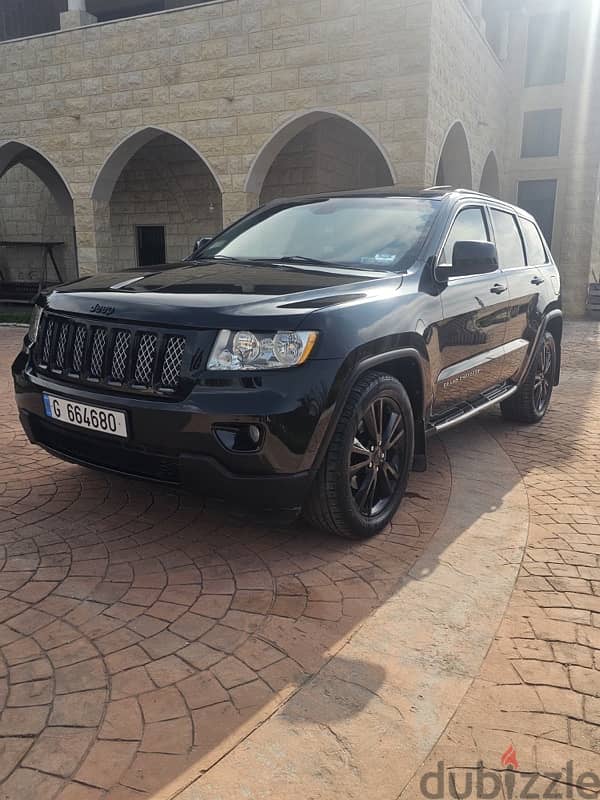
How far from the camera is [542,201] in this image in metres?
20.1

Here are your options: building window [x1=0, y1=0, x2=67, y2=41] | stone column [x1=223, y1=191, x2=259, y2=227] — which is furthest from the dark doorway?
building window [x1=0, y1=0, x2=67, y2=41]

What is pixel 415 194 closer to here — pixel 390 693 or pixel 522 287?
pixel 522 287

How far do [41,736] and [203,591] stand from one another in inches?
39.3

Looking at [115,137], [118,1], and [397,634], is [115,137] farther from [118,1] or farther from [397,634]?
[397,634]

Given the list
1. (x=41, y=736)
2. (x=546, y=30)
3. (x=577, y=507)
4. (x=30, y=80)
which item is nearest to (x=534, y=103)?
(x=546, y=30)

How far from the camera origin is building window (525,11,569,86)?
64.7 feet

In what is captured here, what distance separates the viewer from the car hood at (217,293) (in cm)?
300

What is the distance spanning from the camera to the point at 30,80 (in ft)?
47.3

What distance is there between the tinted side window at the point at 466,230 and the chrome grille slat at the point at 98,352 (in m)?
2.14

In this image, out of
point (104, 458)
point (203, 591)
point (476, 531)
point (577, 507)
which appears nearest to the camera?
point (203, 591)

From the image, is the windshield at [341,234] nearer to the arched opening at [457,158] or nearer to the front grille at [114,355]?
the front grille at [114,355]

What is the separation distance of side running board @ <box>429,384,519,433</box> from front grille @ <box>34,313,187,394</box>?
5.84 feet

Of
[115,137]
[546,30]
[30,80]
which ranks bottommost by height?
[115,137]

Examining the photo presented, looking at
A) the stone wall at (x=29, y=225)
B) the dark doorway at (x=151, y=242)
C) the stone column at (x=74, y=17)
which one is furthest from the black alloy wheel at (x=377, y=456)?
the stone wall at (x=29, y=225)
